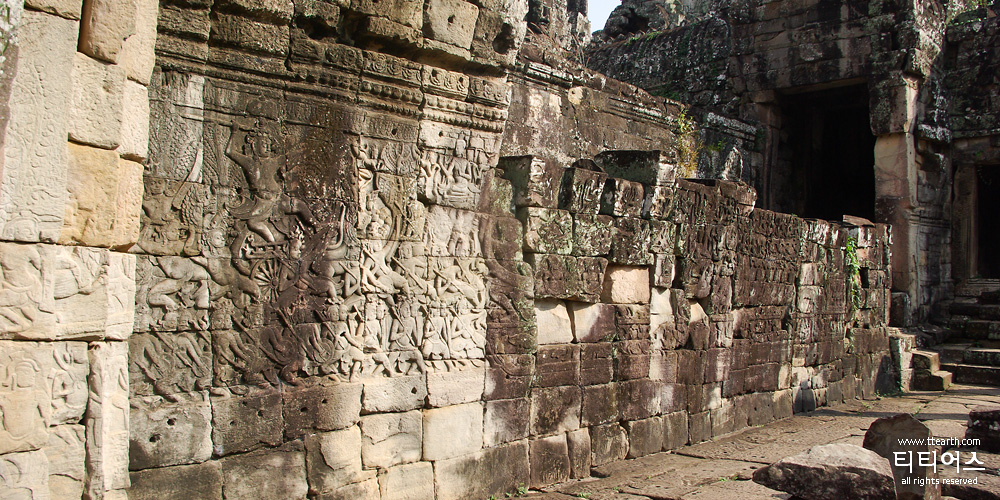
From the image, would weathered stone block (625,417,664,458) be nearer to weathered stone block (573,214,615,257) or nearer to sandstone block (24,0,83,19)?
weathered stone block (573,214,615,257)

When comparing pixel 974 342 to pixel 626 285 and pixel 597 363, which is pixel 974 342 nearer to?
pixel 626 285

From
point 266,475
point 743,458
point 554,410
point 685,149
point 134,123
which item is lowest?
point 743,458

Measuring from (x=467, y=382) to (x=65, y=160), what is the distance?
8.84 ft

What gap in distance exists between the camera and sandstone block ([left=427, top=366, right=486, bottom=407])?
4.67 meters

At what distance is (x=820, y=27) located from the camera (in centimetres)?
1302

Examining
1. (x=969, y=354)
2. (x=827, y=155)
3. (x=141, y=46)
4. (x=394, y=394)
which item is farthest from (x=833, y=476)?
(x=827, y=155)

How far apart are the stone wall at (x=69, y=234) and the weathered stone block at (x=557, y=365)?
2795 millimetres

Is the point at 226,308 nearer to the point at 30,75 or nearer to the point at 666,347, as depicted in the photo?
the point at 30,75

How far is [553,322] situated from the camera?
5.60 meters

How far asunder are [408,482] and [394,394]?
52cm

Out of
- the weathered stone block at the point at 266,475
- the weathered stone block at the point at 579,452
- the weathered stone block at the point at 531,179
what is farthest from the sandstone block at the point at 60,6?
the weathered stone block at the point at 579,452

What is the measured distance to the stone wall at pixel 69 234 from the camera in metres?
2.75

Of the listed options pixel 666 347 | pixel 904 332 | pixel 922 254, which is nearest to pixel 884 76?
pixel 922 254

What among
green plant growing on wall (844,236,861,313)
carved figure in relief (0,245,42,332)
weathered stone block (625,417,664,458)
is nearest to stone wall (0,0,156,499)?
carved figure in relief (0,245,42,332)
